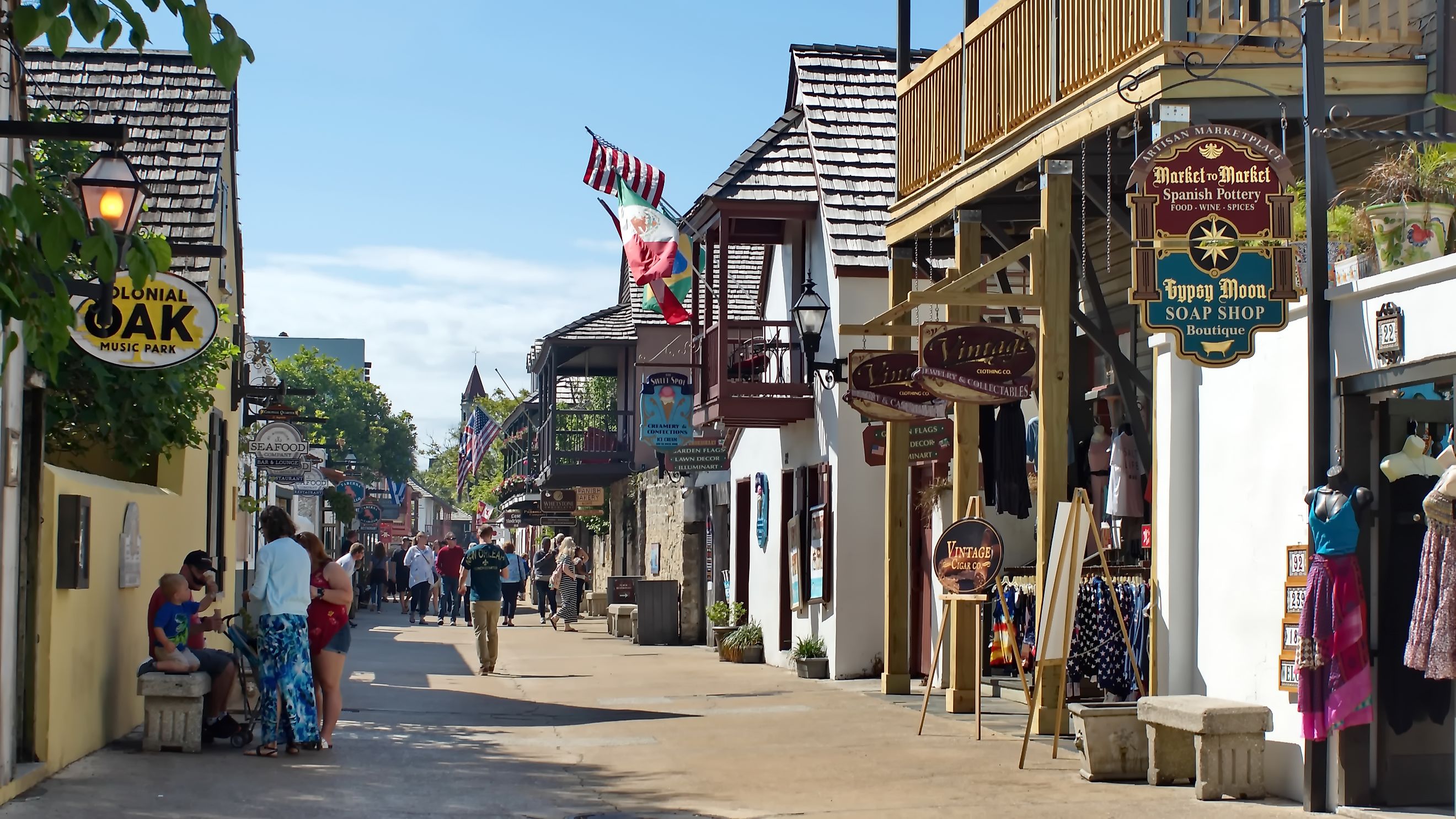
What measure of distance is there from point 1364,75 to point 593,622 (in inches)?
992

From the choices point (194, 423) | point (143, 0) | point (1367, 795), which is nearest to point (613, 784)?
point (1367, 795)

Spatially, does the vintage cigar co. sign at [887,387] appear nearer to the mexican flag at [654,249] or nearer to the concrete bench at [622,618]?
the mexican flag at [654,249]

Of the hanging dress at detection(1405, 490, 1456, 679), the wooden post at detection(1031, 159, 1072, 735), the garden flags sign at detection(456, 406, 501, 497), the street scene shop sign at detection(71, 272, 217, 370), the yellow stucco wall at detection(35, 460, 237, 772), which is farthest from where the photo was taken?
the garden flags sign at detection(456, 406, 501, 497)

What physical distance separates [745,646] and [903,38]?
8427 millimetres

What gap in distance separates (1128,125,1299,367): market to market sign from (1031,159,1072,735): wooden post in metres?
3.17

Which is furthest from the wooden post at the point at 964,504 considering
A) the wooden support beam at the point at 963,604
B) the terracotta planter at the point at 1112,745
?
the terracotta planter at the point at 1112,745

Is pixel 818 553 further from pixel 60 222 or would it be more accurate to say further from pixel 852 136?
pixel 60 222

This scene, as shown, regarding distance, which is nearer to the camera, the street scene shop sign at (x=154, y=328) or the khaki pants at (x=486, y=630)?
the street scene shop sign at (x=154, y=328)

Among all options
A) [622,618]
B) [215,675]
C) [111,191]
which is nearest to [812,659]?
[215,675]

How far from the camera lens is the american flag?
76.3 feet

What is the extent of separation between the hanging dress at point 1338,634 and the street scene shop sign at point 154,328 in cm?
664

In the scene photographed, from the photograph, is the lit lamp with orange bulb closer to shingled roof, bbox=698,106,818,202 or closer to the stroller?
the stroller

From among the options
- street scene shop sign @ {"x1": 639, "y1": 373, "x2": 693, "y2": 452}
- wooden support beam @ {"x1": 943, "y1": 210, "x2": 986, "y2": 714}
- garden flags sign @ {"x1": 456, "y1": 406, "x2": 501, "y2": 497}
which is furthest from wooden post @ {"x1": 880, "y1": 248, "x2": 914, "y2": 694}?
garden flags sign @ {"x1": 456, "y1": 406, "x2": 501, "y2": 497}

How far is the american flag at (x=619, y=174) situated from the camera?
76.3 ft
